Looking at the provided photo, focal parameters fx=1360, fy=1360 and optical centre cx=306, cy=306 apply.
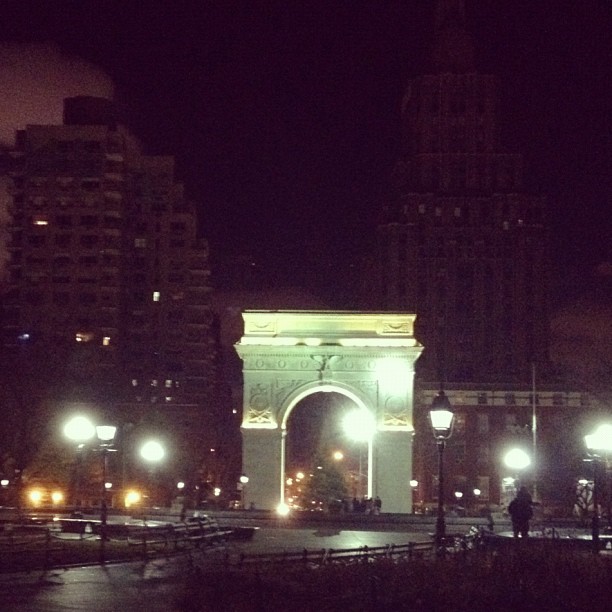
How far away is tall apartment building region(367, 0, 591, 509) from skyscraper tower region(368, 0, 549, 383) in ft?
0.31

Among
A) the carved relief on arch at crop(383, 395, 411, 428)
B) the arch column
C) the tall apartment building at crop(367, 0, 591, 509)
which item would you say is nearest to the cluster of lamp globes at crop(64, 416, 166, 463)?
the arch column

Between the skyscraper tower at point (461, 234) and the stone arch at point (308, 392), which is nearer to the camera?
the stone arch at point (308, 392)

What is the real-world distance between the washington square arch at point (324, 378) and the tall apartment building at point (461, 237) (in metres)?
44.5

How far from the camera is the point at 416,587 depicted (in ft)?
72.3

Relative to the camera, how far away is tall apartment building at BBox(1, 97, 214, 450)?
109 meters

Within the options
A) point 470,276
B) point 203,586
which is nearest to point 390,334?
point 203,586

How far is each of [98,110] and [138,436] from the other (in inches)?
1431

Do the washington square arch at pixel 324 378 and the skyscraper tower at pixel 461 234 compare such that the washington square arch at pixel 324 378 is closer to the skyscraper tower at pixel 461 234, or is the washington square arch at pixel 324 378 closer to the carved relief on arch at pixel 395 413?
the carved relief on arch at pixel 395 413

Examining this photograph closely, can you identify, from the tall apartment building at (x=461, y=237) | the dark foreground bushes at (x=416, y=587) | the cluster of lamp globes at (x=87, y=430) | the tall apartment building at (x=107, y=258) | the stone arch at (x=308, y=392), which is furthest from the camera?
the tall apartment building at (x=461, y=237)

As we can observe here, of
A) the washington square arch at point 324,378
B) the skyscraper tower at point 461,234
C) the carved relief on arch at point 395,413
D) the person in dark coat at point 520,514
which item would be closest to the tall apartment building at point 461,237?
the skyscraper tower at point 461,234

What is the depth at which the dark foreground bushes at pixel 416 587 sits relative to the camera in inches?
837

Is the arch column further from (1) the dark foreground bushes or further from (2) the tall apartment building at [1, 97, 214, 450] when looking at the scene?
(1) the dark foreground bushes

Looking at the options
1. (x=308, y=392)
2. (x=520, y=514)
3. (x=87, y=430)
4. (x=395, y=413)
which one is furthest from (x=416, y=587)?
(x=308, y=392)

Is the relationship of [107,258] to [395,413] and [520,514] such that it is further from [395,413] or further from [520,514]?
[520,514]
